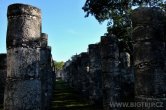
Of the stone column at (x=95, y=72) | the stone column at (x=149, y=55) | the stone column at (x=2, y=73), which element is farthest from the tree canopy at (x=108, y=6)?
the stone column at (x=149, y=55)

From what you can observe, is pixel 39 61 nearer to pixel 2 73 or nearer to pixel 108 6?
pixel 2 73

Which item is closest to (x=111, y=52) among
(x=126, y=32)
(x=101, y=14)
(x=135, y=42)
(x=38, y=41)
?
(x=135, y=42)

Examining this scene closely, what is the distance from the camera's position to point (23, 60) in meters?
5.53

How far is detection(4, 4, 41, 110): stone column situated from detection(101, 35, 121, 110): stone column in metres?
6.58

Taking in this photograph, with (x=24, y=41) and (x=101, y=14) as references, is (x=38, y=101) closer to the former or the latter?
(x=24, y=41)

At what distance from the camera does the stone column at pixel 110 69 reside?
39.0ft

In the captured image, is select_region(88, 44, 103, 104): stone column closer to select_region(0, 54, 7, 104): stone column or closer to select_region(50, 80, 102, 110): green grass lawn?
select_region(50, 80, 102, 110): green grass lawn

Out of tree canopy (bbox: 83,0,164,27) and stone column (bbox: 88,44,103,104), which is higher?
tree canopy (bbox: 83,0,164,27)

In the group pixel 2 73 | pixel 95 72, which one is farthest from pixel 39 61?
pixel 2 73

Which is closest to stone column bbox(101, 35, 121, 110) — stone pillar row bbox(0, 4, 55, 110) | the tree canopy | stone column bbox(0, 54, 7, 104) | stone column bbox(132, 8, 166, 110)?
stone column bbox(132, 8, 166, 110)

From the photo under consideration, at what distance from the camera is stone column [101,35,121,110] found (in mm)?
11877

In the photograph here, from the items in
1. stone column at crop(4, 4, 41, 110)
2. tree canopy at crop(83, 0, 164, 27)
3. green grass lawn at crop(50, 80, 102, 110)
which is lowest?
green grass lawn at crop(50, 80, 102, 110)

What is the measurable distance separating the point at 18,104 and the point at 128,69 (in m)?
15.0

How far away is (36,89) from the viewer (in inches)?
218
